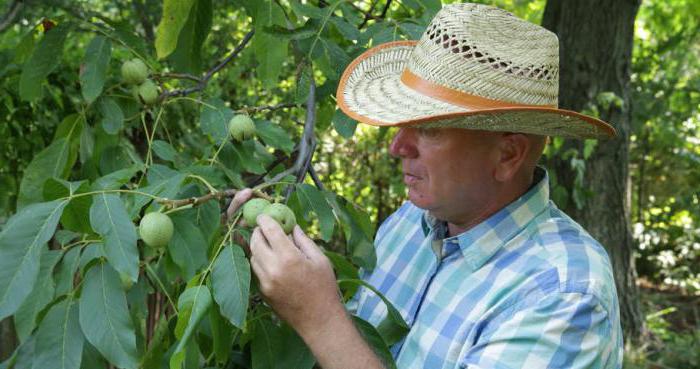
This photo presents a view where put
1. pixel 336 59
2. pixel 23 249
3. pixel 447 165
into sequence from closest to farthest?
A: pixel 23 249
pixel 447 165
pixel 336 59

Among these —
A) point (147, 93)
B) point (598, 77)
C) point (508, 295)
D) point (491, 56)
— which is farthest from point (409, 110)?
point (598, 77)

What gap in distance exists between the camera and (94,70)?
205 cm

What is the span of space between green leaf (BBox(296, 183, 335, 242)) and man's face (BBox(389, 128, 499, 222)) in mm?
211

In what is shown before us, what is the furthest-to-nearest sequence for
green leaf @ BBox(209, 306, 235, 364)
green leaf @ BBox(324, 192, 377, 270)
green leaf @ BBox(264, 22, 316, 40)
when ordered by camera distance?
green leaf @ BBox(264, 22, 316, 40) < green leaf @ BBox(324, 192, 377, 270) < green leaf @ BBox(209, 306, 235, 364)

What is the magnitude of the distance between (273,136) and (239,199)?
505mm

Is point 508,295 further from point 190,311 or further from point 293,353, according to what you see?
point 190,311

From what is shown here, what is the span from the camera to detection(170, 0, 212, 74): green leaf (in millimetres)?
1916

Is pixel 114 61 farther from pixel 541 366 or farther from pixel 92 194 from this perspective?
pixel 541 366

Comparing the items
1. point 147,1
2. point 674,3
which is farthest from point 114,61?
point 674,3

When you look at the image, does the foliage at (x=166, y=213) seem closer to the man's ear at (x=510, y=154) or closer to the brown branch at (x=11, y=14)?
the brown branch at (x=11, y=14)

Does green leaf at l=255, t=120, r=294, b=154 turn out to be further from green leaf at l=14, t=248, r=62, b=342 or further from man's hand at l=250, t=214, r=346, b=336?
green leaf at l=14, t=248, r=62, b=342

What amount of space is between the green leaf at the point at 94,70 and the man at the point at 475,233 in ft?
2.34

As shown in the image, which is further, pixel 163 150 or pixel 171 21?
pixel 163 150

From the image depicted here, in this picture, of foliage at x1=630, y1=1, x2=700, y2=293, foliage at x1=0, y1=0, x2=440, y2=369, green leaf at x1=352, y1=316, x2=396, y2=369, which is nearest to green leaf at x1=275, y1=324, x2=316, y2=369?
foliage at x1=0, y1=0, x2=440, y2=369
